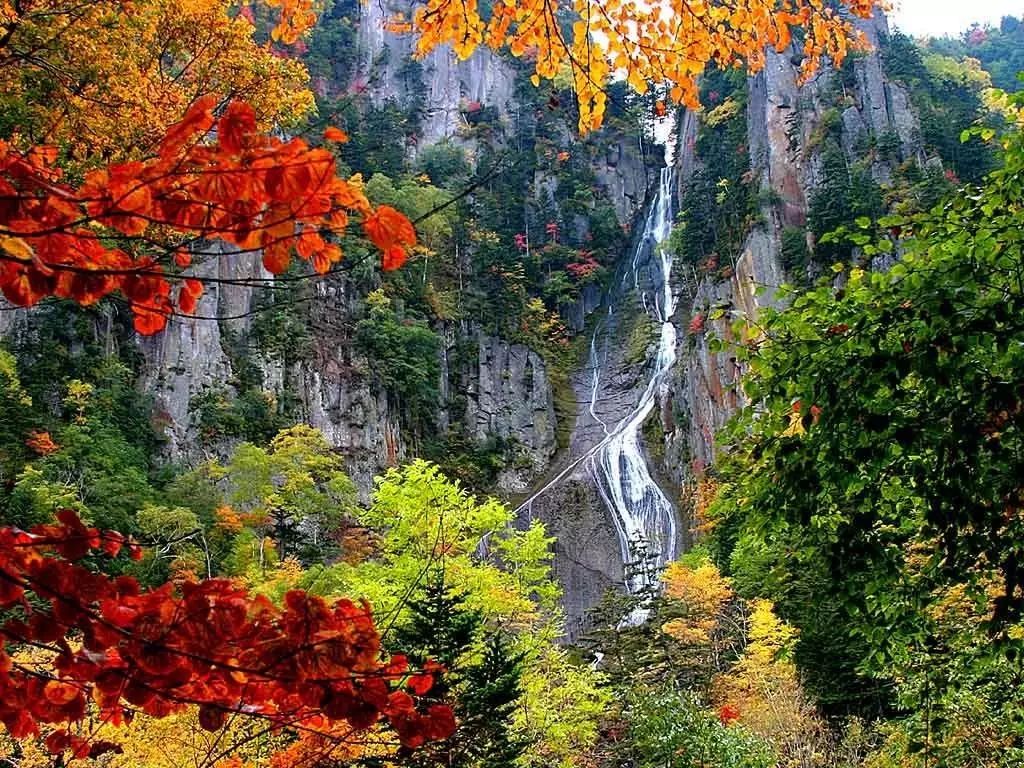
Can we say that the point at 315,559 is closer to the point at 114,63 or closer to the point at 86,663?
the point at 114,63

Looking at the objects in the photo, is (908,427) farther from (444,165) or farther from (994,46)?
(994,46)

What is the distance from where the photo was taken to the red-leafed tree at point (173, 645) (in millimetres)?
1229

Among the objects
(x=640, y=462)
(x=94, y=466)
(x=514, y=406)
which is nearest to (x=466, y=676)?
(x=94, y=466)

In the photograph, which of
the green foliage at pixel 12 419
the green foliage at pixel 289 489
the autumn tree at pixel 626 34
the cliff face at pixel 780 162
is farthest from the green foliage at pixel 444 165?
the autumn tree at pixel 626 34

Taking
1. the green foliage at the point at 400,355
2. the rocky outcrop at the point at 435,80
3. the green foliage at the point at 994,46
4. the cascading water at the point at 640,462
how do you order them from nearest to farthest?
1. the cascading water at the point at 640,462
2. the green foliage at the point at 400,355
3. the rocky outcrop at the point at 435,80
4. the green foliage at the point at 994,46

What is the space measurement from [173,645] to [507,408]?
110 ft

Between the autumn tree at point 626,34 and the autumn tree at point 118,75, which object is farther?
the autumn tree at point 118,75

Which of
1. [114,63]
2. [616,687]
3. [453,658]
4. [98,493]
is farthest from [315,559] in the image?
[114,63]

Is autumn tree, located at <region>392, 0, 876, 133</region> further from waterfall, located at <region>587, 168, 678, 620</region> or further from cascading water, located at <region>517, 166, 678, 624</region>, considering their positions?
waterfall, located at <region>587, 168, 678, 620</region>

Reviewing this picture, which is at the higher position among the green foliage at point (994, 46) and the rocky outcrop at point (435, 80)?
the green foliage at point (994, 46)

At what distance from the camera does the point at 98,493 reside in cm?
1714

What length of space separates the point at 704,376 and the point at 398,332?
1301 centimetres

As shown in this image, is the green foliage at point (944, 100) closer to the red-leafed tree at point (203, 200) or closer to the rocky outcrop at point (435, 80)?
the rocky outcrop at point (435, 80)

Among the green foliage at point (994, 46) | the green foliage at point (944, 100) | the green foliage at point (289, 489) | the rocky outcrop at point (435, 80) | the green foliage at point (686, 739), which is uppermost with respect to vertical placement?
the green foliage at point (994, 46)
